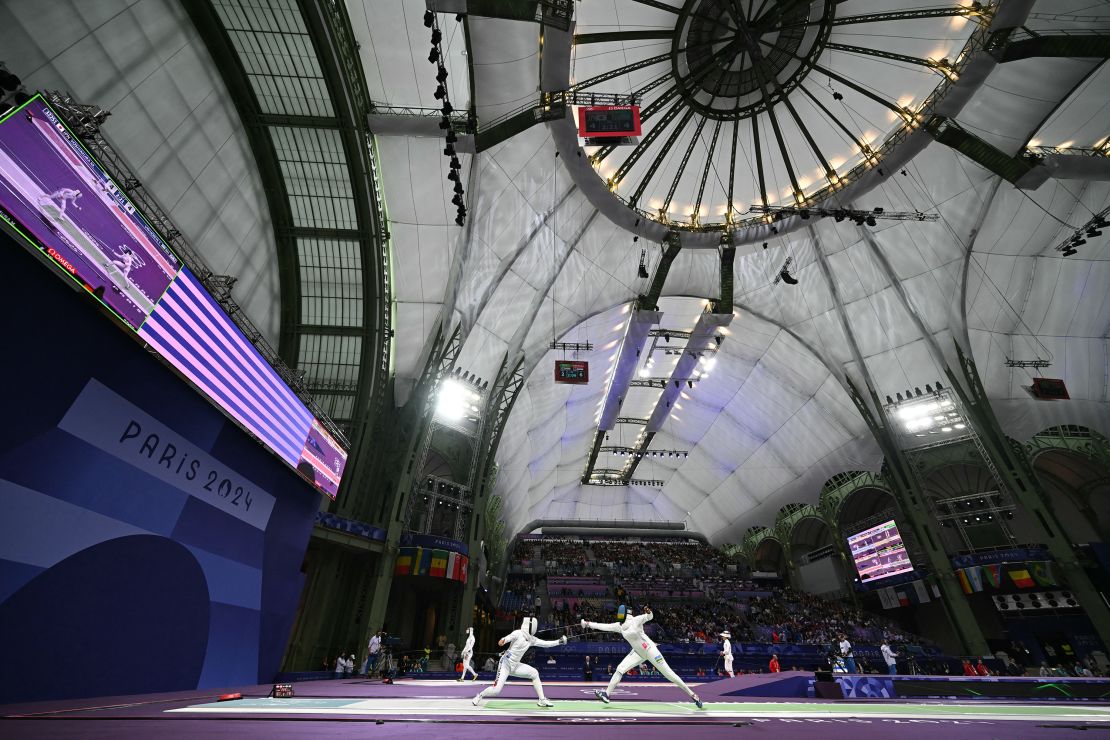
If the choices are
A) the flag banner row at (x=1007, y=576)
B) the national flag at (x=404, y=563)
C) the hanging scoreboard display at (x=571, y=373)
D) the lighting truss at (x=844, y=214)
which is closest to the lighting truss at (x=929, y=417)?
the flag banner row at (x=1007, y=576)

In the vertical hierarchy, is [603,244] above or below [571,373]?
above

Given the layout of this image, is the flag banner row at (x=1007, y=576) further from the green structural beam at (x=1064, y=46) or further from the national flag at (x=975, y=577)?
the green structural beam at (x=1064, y=46)

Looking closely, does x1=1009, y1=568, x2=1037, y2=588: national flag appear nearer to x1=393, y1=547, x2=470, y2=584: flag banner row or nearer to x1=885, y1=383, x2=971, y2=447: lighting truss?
x1=885, y1=383, x2=971, y2=447: lighting truss

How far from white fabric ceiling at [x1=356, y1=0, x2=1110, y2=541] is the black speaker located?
2087cm

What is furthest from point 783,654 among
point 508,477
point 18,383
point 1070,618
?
point 18,383

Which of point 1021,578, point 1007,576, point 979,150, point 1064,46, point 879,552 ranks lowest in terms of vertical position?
point 1021,578

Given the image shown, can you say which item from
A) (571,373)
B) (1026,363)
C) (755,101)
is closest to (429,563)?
(571,373)

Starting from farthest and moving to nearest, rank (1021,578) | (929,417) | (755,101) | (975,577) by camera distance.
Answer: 1. (929,417)
2. (975,577)
3. (1021,578)
4. (755,101)

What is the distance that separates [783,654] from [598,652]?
10.0 m

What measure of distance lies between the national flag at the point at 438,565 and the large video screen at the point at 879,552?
29987 millimetres

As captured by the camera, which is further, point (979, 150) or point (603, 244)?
point (603, 244)

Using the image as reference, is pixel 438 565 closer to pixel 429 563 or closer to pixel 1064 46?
pixel 429 563

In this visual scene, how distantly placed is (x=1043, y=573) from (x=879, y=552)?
963 cm

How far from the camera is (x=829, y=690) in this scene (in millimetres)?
11844
